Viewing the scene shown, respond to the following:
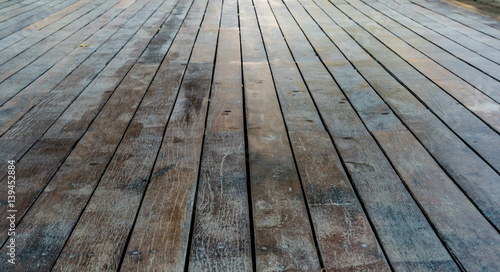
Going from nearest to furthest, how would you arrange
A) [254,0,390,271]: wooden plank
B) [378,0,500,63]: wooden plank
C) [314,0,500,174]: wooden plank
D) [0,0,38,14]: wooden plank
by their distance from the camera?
1. [254,0,390,271]: wooden plank
2. [314,0,500,174]: wooden plank
3. [378,0,500,63]: wooden plank
4. [0,0,38,14]: wooden plank

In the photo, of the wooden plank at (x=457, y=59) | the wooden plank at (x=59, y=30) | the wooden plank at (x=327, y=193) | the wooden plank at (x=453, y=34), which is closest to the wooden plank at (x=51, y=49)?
the wooden plank at (x=59, y=30)

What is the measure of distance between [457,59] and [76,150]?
2.11 metres

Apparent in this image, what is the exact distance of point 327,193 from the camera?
1345 mm

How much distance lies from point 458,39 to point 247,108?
1881 millimetres

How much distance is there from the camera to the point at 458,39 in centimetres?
317

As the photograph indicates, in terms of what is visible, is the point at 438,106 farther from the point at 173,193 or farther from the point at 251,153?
the point at 173,193

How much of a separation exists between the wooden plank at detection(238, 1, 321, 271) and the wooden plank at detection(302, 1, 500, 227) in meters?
0.48

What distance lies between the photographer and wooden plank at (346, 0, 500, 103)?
7.53 ft

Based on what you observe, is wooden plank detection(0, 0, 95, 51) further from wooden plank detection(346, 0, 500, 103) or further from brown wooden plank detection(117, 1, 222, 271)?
wooden plank detection(346, 0, 500, 103)

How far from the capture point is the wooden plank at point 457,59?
2.29 metres

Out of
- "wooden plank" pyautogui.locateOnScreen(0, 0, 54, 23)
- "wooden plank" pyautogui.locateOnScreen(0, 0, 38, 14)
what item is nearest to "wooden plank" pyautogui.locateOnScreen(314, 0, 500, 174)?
"wooden plank" pyautogui.locateOnScreen(0, 0, 54, 23)

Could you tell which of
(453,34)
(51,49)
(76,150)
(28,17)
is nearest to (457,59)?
(453,34)

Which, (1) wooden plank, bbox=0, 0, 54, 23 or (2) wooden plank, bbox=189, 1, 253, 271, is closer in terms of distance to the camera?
(2) wooden plank, bbox=189, 1, 253, 271

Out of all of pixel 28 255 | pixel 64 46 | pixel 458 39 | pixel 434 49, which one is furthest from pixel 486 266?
pixel 64 46
